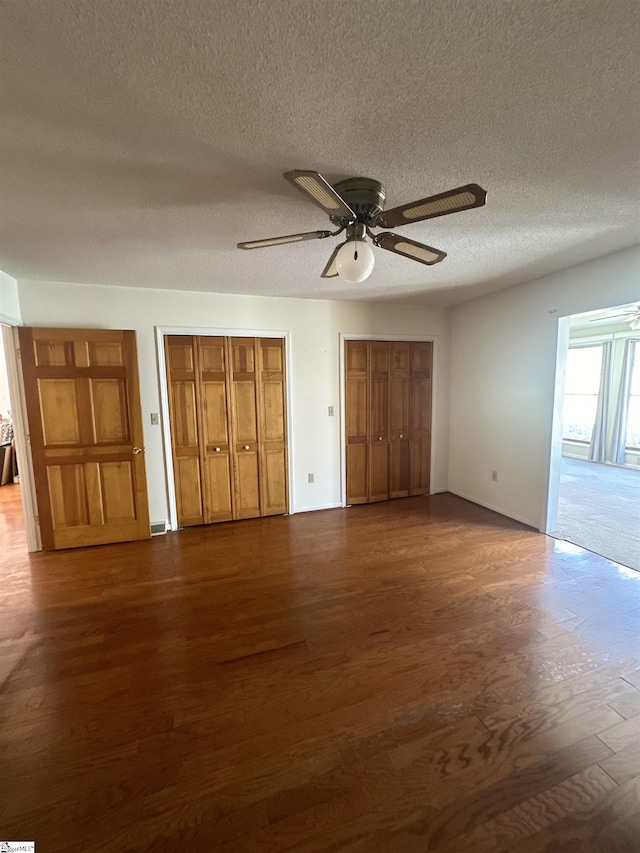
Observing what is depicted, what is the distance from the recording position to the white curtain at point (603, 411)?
20.7 feet

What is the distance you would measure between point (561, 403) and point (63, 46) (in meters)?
4.01

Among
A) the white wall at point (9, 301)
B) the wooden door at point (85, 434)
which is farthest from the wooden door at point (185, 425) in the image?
the white wall at point (9, 301)

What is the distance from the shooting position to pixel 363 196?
1.73 metres

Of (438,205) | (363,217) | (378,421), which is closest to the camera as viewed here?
(438,205)

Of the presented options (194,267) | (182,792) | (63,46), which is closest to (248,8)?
(63,46)

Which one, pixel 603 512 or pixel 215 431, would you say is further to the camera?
pixel 603 512

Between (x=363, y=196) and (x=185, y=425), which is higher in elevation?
(x=363, y=196)

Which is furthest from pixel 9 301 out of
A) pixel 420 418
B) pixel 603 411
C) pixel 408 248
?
pixel 603 411

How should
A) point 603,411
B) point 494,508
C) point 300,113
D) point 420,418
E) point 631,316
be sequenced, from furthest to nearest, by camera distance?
point 603,411, point 631,316, point 420,418, point 494,508, point 300,113

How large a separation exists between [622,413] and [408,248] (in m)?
6.45

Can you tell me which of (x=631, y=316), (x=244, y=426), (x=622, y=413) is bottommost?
(x=622, y=413)

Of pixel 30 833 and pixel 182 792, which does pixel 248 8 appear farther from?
pixel 30 833

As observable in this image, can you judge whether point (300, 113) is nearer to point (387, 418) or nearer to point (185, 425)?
point (185, 425)

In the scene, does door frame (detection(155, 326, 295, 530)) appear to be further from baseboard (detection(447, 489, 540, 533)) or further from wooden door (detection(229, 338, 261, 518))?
baseboard (detection(447, 489, 540, 533))
